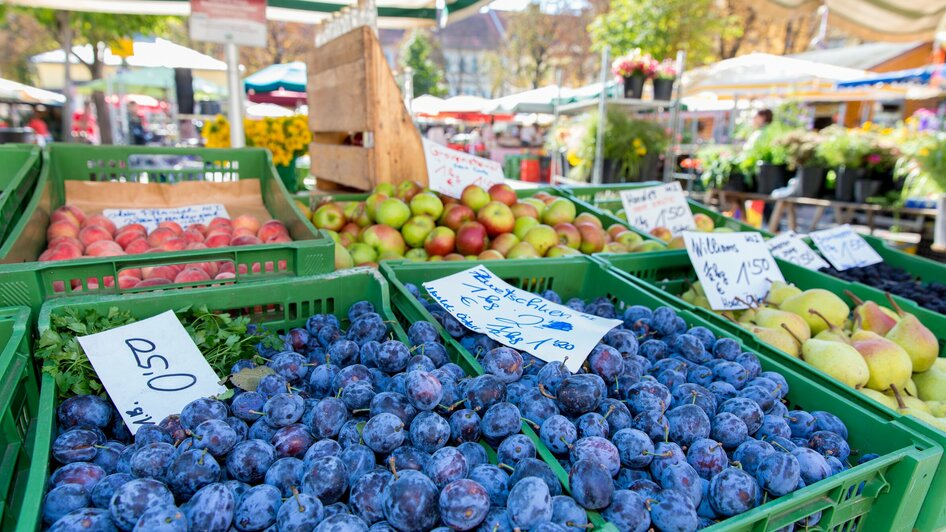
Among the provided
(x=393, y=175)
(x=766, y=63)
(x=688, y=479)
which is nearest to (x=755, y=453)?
(x=688, y=479)

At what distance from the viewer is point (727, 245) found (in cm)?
229

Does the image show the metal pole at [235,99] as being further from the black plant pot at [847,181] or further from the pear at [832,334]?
the black plant pot at [847,181]

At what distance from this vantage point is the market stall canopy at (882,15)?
499 centimetres

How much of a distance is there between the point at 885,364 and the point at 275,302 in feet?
6.04

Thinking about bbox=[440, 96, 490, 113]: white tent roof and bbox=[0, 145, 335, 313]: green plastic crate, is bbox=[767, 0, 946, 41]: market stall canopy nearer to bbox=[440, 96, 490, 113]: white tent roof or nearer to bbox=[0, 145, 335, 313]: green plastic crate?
bbox=[0, 145, 335, 313]: green plastic crate

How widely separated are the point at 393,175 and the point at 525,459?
2.55 m

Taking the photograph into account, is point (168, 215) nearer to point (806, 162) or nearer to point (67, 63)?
point (806, 162)

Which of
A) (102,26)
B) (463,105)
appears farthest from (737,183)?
(102,26)

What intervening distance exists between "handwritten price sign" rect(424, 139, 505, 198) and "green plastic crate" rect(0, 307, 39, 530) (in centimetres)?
205

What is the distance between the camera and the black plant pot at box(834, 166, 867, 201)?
578 cm

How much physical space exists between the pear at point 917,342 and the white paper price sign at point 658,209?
60.1 inches

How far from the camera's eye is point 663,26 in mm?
14641

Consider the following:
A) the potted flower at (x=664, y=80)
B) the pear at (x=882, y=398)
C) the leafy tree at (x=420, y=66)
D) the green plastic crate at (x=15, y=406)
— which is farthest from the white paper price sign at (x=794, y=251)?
the leafy tree at (x=420, y=66)

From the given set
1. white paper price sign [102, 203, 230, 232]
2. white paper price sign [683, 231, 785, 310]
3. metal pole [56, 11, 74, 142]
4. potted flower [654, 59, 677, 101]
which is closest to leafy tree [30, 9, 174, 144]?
metal pole [56, 11, 74, 142]
